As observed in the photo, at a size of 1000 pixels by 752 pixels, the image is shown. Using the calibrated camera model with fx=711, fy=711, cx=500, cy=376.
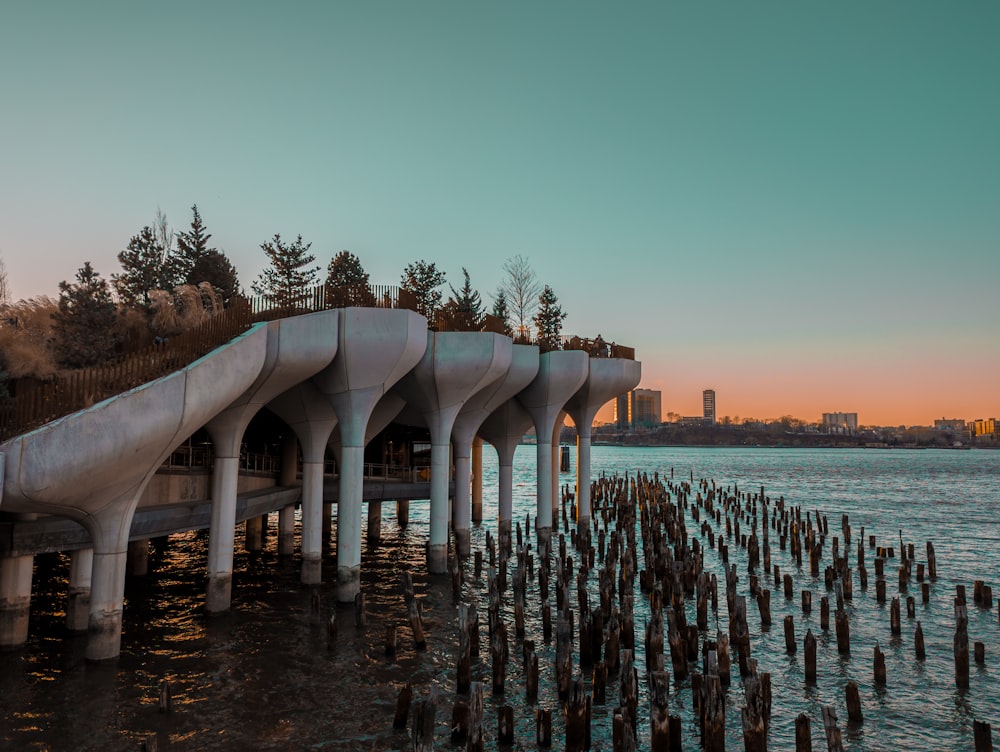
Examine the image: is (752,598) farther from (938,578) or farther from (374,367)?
(374,367)

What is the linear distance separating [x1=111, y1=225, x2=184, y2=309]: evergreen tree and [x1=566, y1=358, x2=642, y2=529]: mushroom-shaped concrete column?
24.5m

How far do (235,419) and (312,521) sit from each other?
5.47m

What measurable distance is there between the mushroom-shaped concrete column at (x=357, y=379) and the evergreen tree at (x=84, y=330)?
642 centimetres

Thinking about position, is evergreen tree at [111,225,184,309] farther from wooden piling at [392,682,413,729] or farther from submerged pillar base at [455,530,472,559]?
wooden piling at [392,682,413,729]

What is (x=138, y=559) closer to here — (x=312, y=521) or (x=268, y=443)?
(x=312, y=521)

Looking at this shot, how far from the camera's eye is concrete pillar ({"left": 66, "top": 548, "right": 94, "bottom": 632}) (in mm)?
18672

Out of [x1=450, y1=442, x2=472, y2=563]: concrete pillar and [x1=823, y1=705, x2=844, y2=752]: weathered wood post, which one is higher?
[x1=450, y1=442, x2=472, y2=563]: concrete pillar

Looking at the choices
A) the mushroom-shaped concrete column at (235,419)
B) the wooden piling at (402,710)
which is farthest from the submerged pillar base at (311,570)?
the wooden piling at (402,710)

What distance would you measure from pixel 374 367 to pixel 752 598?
1695 cm

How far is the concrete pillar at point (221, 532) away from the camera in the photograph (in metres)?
21.9

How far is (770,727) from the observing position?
15.3m

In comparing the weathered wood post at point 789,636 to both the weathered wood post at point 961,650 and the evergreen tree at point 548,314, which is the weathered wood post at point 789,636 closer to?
the weathered wood post at point 961,650

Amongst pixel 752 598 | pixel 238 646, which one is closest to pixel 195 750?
pixel 238 646

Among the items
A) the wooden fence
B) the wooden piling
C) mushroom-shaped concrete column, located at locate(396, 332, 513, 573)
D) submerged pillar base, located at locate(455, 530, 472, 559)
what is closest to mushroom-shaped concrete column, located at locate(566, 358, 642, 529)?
submerged pillar base, located at locate(455, 530, 472, 559)
